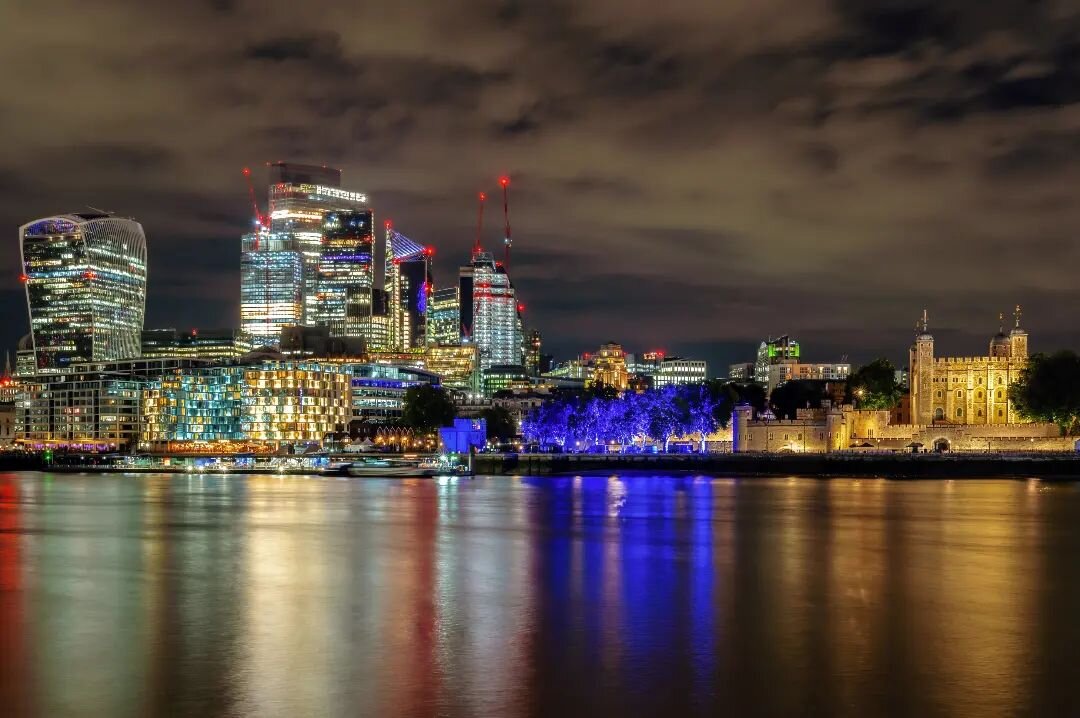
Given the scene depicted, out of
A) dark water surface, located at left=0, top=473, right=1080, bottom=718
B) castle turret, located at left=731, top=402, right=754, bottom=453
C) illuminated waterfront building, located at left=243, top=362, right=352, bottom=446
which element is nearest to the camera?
dark water surface, located at left=0, top=473, right=1080, bottom=718

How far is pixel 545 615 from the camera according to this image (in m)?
27.6

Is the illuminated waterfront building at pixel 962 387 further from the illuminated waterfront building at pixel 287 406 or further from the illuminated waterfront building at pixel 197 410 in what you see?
the illuminated waterfront building at pixel 197 410

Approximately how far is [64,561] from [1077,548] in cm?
3634

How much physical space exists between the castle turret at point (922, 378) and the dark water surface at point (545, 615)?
70.0 meters

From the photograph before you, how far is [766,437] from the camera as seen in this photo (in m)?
124

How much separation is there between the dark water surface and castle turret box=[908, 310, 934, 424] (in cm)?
6996

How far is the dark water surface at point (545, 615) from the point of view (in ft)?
64.3

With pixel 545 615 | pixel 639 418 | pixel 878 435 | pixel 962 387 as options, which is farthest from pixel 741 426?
pixel 545 615

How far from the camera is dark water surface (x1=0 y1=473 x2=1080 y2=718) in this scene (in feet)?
64.3

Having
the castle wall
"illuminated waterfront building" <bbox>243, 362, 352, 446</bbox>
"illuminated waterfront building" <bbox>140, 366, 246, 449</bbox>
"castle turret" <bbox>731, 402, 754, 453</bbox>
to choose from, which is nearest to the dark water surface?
the castle wall

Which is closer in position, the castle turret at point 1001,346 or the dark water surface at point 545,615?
the dark water surface at point 545,615

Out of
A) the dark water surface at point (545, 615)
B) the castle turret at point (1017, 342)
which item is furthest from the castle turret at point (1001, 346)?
the dark water surface at point (545, 615)

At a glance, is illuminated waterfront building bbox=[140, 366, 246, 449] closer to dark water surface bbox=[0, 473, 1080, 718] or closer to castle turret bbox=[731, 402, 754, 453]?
castle turret bbox=[731, 402, 754, 453]

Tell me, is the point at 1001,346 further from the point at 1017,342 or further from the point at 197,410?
the point at 197,410
